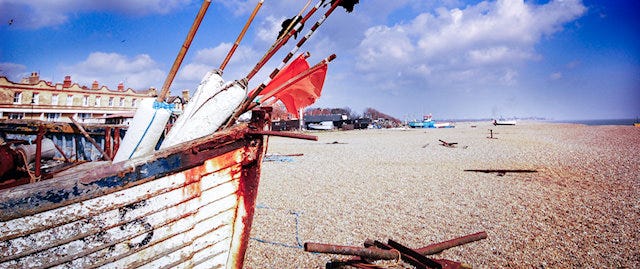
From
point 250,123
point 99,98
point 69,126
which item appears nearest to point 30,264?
point 250,123

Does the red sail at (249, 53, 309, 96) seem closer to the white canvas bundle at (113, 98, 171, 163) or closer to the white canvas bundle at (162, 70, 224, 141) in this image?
the white canvas bundle at (162, 70, 224, 141)

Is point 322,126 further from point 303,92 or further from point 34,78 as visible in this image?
point 303,92

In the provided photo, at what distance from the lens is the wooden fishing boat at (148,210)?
89.4 inches

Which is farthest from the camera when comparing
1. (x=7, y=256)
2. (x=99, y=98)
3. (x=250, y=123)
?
(x=99, y=98)

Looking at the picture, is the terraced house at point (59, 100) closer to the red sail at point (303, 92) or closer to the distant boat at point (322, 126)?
the distant boat at point (322, 126)


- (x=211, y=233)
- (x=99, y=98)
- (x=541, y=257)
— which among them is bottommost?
(x=541, y=257)

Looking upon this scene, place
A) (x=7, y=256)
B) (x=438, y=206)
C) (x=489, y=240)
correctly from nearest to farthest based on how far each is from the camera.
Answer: (x=7, y=256) → (x=489, y=240) → (x=438, y=206)

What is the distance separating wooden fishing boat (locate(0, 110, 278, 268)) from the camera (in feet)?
7.45

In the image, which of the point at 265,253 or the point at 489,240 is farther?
the point at 489,240

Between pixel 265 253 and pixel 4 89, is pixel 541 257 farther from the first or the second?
pixel 4 89

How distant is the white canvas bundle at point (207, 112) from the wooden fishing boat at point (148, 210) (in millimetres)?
280

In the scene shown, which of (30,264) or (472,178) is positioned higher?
(30,264)

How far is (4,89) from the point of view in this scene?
41.1 meters

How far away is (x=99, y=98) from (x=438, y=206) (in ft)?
196
